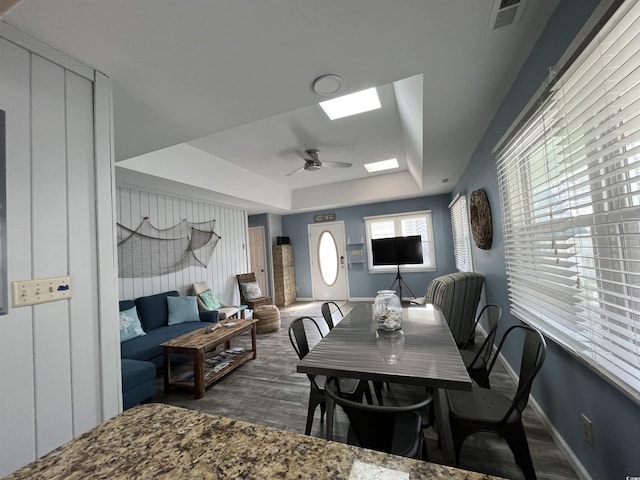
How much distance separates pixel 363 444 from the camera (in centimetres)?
115

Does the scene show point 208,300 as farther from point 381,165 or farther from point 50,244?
point 381,165

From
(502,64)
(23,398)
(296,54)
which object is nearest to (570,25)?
(502,64)

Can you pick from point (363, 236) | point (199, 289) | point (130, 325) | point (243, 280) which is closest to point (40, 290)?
point (130, 325)

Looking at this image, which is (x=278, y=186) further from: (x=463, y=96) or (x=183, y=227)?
(x=463, y=96)

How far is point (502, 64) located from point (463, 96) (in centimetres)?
33

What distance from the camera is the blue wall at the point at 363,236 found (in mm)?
5887

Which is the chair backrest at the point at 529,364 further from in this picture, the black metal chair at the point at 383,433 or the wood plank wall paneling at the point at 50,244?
the wood plank wall paneling at the point at 50,244

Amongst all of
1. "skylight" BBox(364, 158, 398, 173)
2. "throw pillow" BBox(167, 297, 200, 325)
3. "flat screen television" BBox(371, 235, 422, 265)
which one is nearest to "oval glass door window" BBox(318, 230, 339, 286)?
"flat screen television" BBox(371, 235, 422, 265)

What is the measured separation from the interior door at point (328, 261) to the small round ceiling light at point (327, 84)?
482cm

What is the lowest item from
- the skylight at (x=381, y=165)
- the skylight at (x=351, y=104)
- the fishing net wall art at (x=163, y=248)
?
the fishing net wall art at (x=163, y=248)

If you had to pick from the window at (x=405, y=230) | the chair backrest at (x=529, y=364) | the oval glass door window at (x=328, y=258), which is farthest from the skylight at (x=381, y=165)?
A: the chair backrest at (x=529, y=364)

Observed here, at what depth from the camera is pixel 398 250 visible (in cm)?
556

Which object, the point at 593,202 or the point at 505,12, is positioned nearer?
the point at 593,202

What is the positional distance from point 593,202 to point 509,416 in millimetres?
1065
